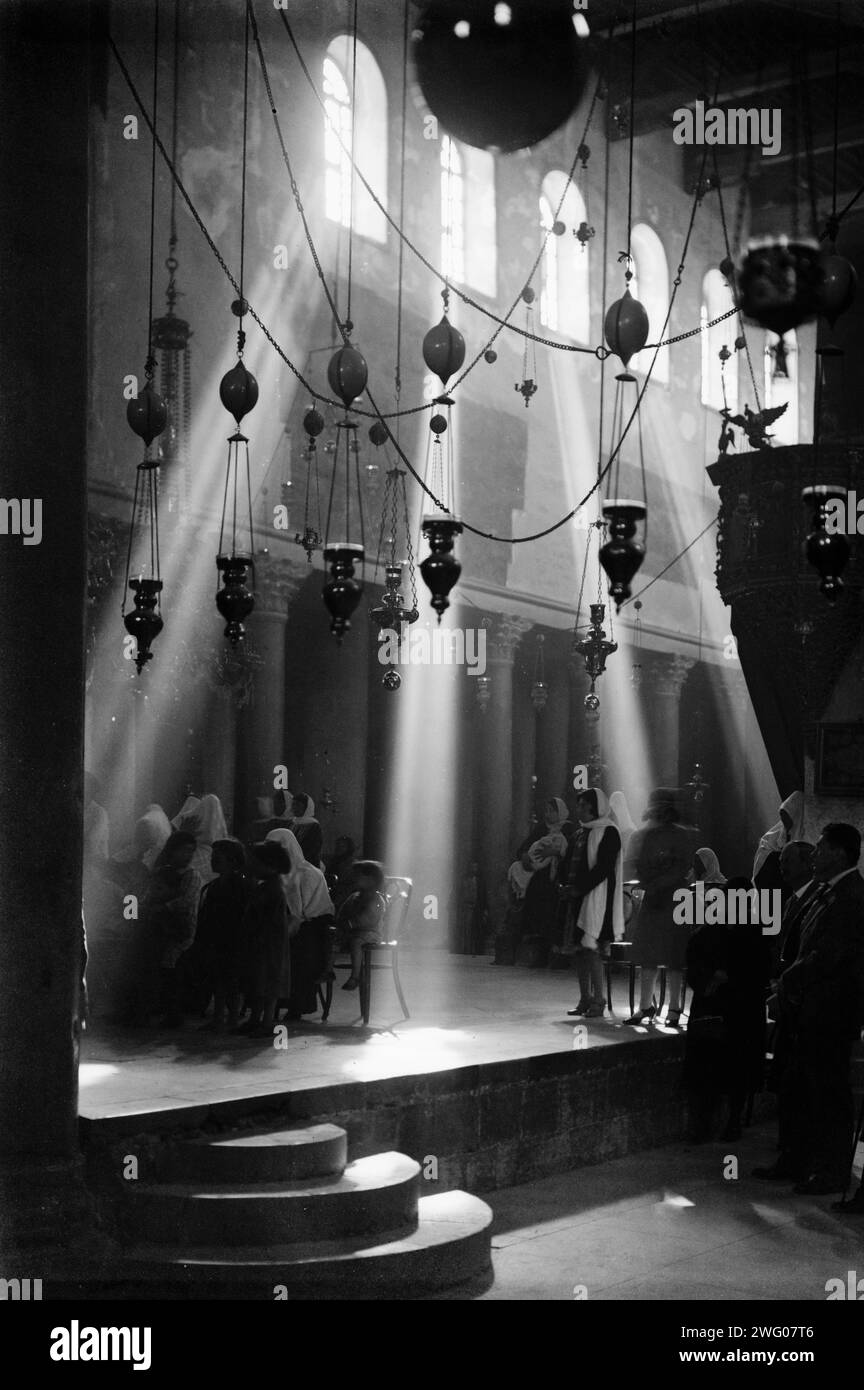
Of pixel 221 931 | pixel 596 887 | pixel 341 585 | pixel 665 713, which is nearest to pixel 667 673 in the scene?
pixel 665 713

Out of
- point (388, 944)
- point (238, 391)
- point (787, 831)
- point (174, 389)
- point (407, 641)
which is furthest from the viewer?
point (407, 641)

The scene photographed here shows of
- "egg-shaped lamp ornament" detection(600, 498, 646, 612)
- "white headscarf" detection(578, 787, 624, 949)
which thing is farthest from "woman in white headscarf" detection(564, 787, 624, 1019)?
"egg-shaped lamp ornament" detection(600, 498, 646, 612)

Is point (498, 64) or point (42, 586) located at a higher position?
point (498, 64)

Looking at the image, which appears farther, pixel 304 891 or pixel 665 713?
pixel 665 713

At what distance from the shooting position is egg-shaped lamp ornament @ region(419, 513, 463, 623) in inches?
245

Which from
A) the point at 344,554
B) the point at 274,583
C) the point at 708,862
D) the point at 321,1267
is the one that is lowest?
the point at 321,1267

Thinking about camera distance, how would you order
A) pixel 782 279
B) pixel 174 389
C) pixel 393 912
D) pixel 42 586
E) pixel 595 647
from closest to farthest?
pixel 782 279 → pixel 42 586 → pixel 393 912 → pixel 174 389 → pixel 595 647

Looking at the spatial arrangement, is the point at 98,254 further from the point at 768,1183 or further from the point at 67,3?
the point at 768,1183

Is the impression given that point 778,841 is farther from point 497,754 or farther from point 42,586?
point 497,754

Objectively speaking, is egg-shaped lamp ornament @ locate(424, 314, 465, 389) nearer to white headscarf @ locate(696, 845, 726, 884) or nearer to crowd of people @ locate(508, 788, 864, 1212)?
crowd of people @ locate(508, 788, 864, 1212)

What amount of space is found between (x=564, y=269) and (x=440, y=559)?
13505 millimetres

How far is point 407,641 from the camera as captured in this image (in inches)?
655

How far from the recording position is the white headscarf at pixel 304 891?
9.78 metres

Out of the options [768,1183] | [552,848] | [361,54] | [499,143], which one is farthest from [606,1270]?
[361,54]
